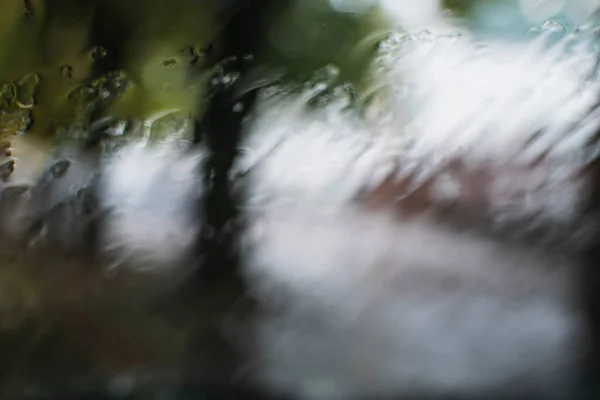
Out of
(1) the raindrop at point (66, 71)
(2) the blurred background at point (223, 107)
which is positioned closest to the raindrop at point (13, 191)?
(2) the blurred background at point (223, 107)

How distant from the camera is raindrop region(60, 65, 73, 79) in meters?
0.51

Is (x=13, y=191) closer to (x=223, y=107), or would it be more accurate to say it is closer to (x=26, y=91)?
(x=26, y=91)

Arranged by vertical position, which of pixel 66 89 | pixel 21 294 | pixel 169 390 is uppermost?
pixel 66 89

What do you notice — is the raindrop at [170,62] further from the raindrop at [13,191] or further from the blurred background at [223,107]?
the raindrop at [13,191]

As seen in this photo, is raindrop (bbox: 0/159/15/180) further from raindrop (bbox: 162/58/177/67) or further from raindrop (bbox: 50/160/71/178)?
raindrop (bbox: 162/58/177/67)

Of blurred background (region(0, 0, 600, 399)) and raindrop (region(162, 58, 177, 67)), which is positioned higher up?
raindrop (region(162, 58, 177, 67))

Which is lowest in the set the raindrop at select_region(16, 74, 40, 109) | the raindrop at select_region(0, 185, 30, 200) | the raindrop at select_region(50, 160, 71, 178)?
the raindrop at select_region(0, 185, 30, 200)

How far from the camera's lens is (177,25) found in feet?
1.69

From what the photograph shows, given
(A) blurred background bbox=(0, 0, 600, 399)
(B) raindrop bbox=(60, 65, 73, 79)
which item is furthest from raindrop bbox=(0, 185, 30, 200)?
(B) raindrop bbox=(60, 65, 73, 79)

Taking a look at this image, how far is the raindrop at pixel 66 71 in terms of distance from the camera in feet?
1.68

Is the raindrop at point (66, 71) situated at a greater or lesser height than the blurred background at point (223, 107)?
greater

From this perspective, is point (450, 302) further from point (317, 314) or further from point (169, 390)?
point (169, 390)

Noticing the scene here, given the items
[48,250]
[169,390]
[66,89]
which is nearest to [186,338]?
[169,390]

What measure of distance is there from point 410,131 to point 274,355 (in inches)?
9.1
